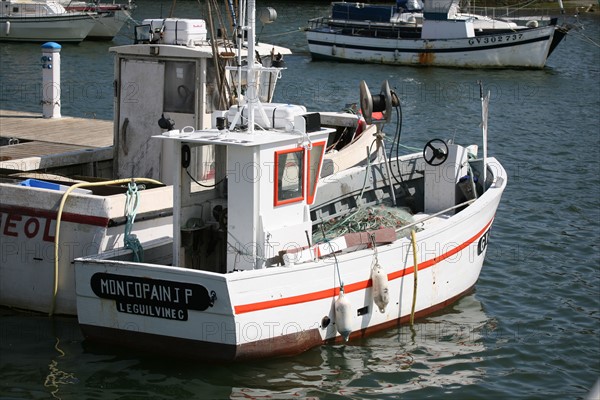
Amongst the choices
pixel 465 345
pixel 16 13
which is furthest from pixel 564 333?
pixel 16 13

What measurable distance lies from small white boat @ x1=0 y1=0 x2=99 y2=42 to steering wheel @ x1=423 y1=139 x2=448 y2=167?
34616mm

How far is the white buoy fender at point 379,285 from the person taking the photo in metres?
11.3

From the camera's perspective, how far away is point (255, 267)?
10.8 meters

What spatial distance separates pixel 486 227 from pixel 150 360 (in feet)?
16.8

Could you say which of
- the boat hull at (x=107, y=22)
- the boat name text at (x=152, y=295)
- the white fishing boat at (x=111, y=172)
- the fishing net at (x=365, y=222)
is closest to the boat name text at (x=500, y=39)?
the boat hull at (x=107, y=22)

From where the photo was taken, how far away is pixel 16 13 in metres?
46.2

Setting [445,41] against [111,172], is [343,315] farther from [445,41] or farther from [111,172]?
[445,41]

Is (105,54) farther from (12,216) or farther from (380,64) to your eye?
(12,216)

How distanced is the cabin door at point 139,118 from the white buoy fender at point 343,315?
3617 millimetres

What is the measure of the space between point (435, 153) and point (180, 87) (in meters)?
3.50

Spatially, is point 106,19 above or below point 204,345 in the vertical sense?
above

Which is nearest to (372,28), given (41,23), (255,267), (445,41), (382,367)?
(445,41)

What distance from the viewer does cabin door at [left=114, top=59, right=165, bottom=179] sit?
13344mm

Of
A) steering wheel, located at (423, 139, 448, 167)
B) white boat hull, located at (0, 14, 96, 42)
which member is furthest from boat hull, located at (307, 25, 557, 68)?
steering wheel, located at (423, 139, 448, 167)
